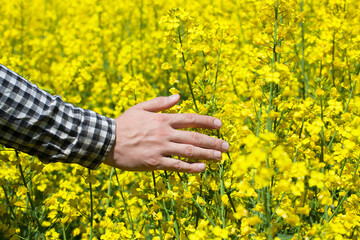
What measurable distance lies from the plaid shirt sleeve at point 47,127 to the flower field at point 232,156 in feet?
1.33

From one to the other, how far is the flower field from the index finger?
11 cm

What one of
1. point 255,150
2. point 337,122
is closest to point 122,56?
point 337,122

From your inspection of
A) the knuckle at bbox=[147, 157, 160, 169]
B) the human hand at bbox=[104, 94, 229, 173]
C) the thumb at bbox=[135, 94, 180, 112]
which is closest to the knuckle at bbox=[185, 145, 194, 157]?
the human hand at bbox=[104, 94, 229, 173]

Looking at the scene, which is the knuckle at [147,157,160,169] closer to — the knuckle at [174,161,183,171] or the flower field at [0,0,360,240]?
the knuckle at [174,161,183,171]

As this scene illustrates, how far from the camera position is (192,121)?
159 cm

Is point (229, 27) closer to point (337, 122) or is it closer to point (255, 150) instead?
point (337, 122)

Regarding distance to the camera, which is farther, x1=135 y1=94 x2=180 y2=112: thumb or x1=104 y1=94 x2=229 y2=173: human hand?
x1=135 y1=94 x2=180 y2=112: thumb

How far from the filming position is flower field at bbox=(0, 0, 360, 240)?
4.63 feet

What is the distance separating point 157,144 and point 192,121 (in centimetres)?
17

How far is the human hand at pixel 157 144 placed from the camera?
151cm

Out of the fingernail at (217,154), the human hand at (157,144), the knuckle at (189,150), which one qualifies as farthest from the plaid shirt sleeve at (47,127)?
the fingernail at (217,154)

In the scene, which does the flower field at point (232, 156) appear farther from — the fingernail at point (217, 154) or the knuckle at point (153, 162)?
the knuckle at point (153, 162)

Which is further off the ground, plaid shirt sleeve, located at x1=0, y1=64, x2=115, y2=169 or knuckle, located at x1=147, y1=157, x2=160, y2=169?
plaid shirt sleeve, located at x1=0, y1=64, x2=115, y2=169

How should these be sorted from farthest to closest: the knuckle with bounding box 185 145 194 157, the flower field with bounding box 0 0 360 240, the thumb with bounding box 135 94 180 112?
the thumb with bounding box 135 94 180 112 < the knuckle with bounding box 185 145 194 157 < the flower field with bounding box 0 0 360 240
